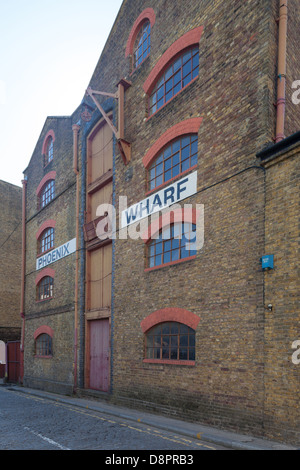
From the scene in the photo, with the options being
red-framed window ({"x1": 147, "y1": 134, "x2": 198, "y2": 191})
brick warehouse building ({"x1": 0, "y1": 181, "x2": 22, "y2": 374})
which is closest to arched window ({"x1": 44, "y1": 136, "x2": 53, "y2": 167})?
brick warehouse building ({"x1": 0, "y1": 181, "x2": 22, "y2": 374})

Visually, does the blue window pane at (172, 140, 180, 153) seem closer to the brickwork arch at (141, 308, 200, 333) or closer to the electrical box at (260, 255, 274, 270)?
the brickwork arch at (141, 308, 200, 333)

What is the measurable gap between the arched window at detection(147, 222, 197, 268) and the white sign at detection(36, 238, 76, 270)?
5.40 m

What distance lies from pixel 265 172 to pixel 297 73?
314cm

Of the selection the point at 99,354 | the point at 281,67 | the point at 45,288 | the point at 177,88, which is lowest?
the point at 99,354

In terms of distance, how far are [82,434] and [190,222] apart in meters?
5.29

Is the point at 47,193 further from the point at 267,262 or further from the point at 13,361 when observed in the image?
the point at 267,262

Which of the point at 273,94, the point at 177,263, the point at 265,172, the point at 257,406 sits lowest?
the point at 257,406

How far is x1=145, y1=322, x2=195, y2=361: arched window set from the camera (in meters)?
9.77

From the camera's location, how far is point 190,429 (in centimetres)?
823

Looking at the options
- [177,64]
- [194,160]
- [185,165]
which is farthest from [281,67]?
[177,64]

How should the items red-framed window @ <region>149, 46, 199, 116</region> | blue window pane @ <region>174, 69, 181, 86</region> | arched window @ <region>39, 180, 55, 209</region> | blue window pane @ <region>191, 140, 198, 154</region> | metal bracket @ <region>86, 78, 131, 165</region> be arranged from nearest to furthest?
1. blue window pane @ <region>191, 140, 198, 154</region>
2. red-framed window @ <region>149, 46, 199, 116</region>
3. blue window pane @ <region>174, 69, 181, 86</region>
4. metal bracket @ <region>86, 78, 131, 165</region>
5. arched window @ <region>39, 180, 55, 209</region>

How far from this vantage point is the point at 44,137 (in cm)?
2027
